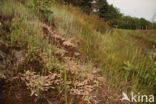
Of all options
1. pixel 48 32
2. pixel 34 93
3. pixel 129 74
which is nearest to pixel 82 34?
pixel 48 32

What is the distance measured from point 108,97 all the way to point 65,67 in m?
0.88

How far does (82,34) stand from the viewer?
3959 millimetres

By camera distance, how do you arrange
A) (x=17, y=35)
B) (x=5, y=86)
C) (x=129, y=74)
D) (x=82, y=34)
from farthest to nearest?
(x=82, y=34) → (x=129, y=74) → (x=17, y=35) → (x=5, y=86)

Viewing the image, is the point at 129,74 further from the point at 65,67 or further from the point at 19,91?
the point at 19,91

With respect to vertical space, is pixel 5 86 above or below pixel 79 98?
above

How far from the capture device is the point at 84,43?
138 inches

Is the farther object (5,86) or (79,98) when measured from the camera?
(79,98)

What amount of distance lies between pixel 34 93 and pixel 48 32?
192cm

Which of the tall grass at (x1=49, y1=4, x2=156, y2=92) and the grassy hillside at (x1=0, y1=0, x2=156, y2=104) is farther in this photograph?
the tall grass at (x1=49, y1=4, x2=156, y2=92)

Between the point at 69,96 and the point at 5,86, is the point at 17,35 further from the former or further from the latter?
the point at 69,96

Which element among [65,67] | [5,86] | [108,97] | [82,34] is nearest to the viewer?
[5,86]

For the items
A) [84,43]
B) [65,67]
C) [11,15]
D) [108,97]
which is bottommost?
[108,97]

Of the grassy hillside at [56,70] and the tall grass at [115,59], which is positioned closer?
the grassy hillside at [56,70]

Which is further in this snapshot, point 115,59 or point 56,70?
point 115,59
